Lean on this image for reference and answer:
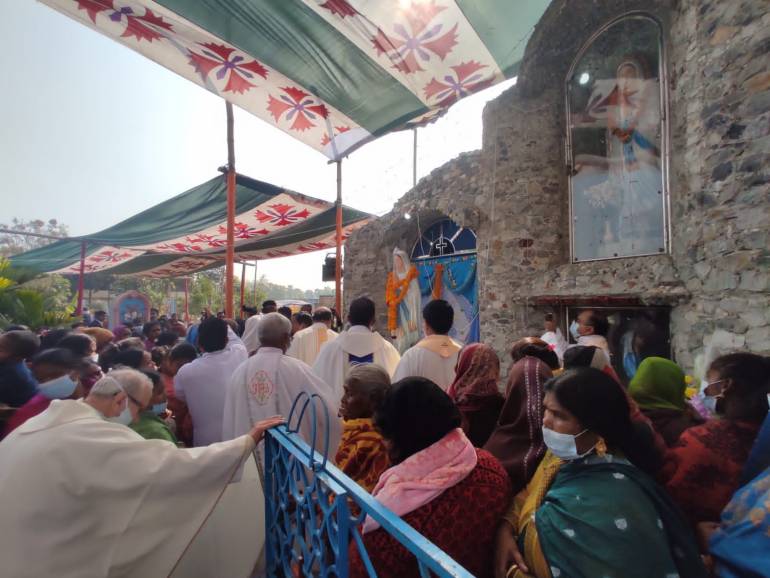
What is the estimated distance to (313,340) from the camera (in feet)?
15.7

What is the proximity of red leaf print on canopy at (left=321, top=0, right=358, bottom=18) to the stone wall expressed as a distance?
8.47 ft

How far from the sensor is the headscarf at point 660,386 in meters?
2.05

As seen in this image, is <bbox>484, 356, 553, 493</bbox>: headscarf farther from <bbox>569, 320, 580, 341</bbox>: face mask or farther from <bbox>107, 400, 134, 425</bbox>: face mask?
<bbox>569, 320, 580, 341</bbox>: face mask

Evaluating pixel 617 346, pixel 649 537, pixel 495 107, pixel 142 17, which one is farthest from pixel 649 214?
pixel 142 17

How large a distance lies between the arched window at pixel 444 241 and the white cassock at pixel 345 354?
447 cm

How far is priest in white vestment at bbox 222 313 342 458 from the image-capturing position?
2.74 meters

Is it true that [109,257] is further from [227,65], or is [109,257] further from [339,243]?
[227,65]

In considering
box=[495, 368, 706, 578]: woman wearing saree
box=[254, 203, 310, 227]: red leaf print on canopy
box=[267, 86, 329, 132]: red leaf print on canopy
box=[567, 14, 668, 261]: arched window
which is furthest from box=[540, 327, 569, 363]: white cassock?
box=[254, 203, 310, 227]: red leaf print on canopy

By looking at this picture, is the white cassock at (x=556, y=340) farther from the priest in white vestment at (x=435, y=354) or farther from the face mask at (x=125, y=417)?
the face mask at (x=125, y=417)

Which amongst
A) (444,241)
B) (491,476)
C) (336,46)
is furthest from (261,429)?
(444,241)

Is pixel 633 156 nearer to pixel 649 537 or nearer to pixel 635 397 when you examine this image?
pixel 635 397

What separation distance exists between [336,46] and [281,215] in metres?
5.22

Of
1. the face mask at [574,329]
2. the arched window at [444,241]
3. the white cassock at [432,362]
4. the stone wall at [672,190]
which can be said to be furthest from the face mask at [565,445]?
the arched window at [444,241]

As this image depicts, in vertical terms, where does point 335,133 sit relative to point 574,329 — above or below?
above
